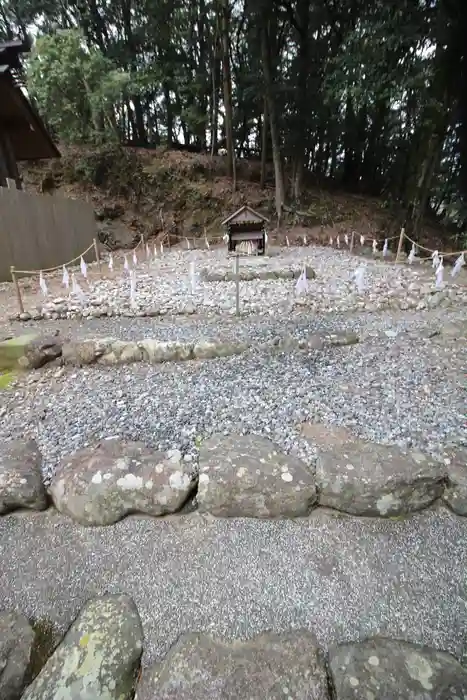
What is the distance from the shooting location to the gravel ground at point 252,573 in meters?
1.50

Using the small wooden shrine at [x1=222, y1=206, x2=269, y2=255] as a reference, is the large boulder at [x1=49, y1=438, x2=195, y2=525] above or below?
below

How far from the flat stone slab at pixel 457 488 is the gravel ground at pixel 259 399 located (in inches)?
5.7

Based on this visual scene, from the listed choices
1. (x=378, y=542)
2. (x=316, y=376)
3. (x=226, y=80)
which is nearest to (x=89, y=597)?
(x=378, y=542)

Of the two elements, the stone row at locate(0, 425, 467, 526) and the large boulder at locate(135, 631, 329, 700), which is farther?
the stone row at locate(0, 425, 467, 526)


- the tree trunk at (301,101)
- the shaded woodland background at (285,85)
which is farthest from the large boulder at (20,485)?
the tree trunk at (301,101)

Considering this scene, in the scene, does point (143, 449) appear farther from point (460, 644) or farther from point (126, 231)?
point (126, 231)

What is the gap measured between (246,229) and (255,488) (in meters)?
8.15

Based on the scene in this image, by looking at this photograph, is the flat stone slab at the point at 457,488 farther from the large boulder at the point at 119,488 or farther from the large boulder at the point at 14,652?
the large boulder at the point at 14,652

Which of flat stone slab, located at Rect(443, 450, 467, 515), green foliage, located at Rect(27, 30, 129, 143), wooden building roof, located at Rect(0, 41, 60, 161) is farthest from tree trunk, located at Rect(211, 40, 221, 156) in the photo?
flat stone slab, located at Rect(443, 450, 467, 515)

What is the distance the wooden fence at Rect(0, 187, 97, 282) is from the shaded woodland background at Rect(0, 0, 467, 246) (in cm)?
693

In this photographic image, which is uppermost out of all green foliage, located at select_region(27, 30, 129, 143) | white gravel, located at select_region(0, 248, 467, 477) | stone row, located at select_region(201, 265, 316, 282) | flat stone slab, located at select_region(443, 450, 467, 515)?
green foliage, located at select_region(27, 30, 129, 143)

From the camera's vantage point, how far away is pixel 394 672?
1.27m

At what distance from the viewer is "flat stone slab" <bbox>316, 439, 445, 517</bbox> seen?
192cm

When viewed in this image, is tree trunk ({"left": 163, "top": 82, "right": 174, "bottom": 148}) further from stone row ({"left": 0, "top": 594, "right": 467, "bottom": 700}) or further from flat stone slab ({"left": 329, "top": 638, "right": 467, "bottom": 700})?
flat stone slab ({"left": 329, "top": 638, "right": 467, "bottom": 700})
